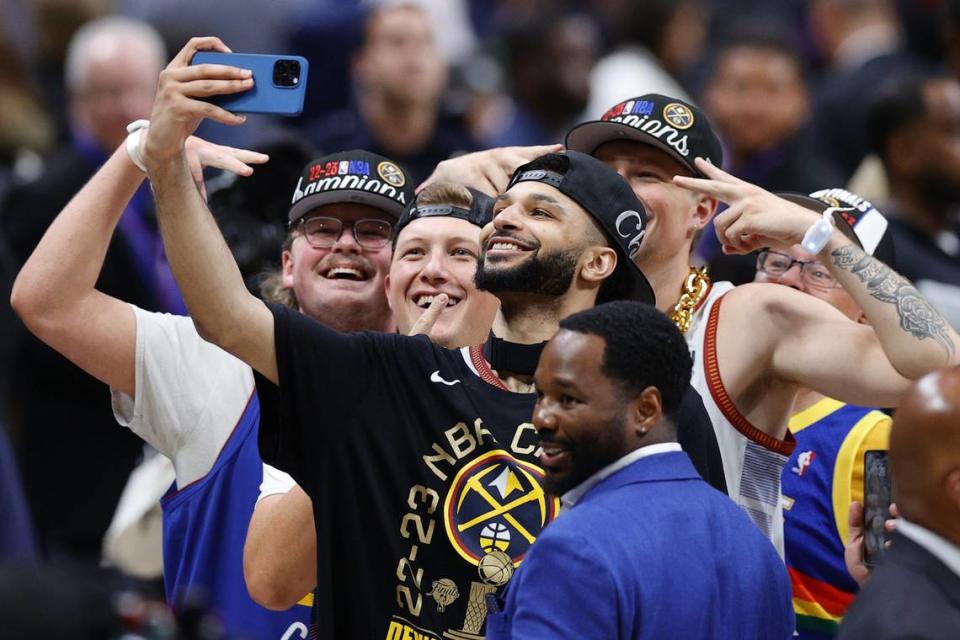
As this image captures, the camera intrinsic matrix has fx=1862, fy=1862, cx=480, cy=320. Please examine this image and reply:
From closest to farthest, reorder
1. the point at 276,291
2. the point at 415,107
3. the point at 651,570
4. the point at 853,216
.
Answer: the point at 651,570 → the point at 853,216 → the point at 276,291 → the point at 415,107

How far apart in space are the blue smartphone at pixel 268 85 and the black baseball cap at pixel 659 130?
1388mm

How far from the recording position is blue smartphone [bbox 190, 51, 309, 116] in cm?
458

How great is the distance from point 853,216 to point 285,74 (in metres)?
1.93

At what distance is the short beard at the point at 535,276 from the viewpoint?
16.0 ft

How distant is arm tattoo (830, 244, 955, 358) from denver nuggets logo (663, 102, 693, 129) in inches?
32.6

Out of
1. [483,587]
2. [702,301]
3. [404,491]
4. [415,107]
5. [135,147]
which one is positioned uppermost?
[415,107]

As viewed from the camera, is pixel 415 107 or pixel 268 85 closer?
pixel 268 85

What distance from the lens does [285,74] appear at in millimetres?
4598

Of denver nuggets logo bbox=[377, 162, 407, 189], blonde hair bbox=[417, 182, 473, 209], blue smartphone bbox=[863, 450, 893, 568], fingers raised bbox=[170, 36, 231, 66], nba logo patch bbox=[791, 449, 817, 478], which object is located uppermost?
fingers raised bbox=[170, 36, 231, 66]

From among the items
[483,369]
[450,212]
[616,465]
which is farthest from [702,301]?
[616,465]

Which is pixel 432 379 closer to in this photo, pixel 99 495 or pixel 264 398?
pixel 264 398

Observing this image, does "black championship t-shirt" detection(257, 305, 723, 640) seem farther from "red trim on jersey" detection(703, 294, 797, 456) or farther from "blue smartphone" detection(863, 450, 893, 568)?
"blue smartphone" detection(863, 450, 893, 568)

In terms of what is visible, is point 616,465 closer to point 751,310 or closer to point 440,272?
point 751,310

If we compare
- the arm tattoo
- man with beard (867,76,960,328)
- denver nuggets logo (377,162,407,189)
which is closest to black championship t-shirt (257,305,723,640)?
the arm tattoo
